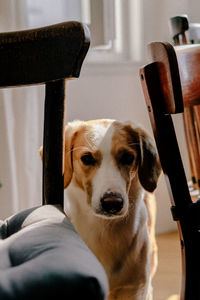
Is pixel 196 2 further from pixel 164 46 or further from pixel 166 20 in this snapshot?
pixel 164 46

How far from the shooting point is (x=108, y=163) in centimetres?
104

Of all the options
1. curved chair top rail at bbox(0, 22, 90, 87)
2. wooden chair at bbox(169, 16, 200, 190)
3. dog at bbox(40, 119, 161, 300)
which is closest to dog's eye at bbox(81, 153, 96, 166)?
dog at bbox(40, 119, 161, 300)

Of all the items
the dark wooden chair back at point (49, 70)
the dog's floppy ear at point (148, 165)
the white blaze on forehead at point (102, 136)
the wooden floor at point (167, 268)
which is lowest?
the wooden floor at point (167, 268)

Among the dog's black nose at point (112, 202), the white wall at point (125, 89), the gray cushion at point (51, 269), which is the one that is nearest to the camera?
the gray cushion at point (51, 269)

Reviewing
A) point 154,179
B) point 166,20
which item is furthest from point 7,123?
point 166,20

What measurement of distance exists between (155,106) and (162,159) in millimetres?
94

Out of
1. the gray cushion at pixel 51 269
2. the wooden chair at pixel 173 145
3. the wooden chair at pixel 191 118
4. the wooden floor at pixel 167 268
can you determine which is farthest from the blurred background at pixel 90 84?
the gray cushion at pixel 51 269

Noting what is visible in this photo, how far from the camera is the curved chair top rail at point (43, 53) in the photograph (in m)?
0.85

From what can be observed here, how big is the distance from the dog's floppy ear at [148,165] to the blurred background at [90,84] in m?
0.75

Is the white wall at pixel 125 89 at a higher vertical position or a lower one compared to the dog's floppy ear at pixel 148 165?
higher

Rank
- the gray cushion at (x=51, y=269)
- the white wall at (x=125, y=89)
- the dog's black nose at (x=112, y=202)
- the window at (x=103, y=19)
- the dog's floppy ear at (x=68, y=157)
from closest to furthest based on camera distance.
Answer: the gray cushion at (x=51, y=269)
the dog's black nose at (x=112, y=202)
the dog's floppy ear at (x=68, y=157)
the window at (x=103, y=19)
the white wall at (x=125, y=89)

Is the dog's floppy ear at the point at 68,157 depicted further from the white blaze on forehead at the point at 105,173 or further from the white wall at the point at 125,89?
the white wall at the point at 125,89

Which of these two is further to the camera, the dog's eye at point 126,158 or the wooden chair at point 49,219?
the dog's eye at point 126,158

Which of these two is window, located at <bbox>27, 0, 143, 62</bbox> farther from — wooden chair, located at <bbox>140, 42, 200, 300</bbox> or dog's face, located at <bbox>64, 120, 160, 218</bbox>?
wooden chair, located at <bbox>140, 42, 200, 300</bbox>
